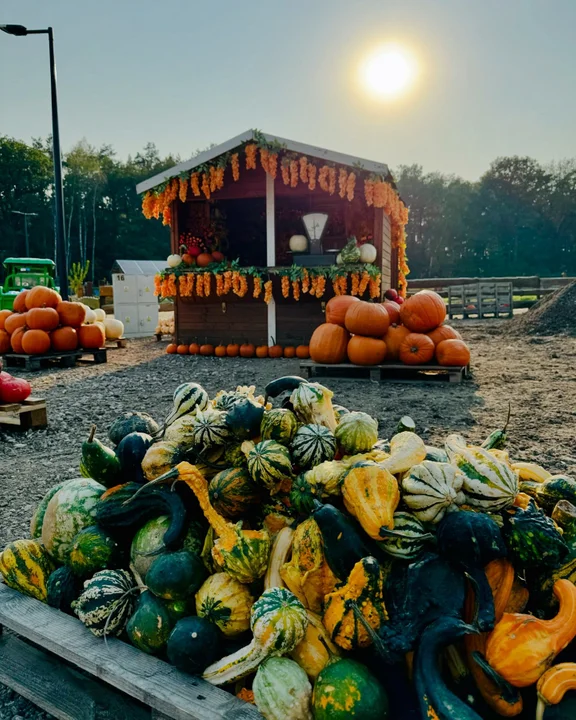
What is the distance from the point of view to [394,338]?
332 inches

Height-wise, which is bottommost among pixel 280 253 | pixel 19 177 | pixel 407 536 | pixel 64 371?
pixel 64 371

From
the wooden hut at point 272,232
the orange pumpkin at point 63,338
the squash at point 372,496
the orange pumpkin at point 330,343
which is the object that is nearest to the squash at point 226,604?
the squash at point 372,496

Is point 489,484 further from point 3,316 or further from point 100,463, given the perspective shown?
point 3,316

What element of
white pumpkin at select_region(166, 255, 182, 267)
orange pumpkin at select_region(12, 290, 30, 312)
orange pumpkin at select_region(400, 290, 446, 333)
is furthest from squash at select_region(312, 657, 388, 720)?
white pumpkin at select_region(166, 255, 182, 267)

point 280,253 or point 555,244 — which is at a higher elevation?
point 555,244

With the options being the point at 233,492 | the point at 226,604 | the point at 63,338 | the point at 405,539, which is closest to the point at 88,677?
the point at 226,604

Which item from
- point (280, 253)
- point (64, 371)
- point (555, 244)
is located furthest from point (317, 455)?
point (555, 244)

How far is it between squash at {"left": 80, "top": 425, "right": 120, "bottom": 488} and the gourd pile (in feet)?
0.12

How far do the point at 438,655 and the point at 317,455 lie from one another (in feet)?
2.42

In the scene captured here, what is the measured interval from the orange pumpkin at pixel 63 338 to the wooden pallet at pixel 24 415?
16.4 ft

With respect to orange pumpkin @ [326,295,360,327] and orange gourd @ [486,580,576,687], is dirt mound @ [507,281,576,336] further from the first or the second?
orange gourd @ [486,580,576,687]

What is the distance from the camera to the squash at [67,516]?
2148 mm

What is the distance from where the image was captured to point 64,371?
1008 cm

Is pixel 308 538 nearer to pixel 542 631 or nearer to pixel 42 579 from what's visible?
pixel 542 631
